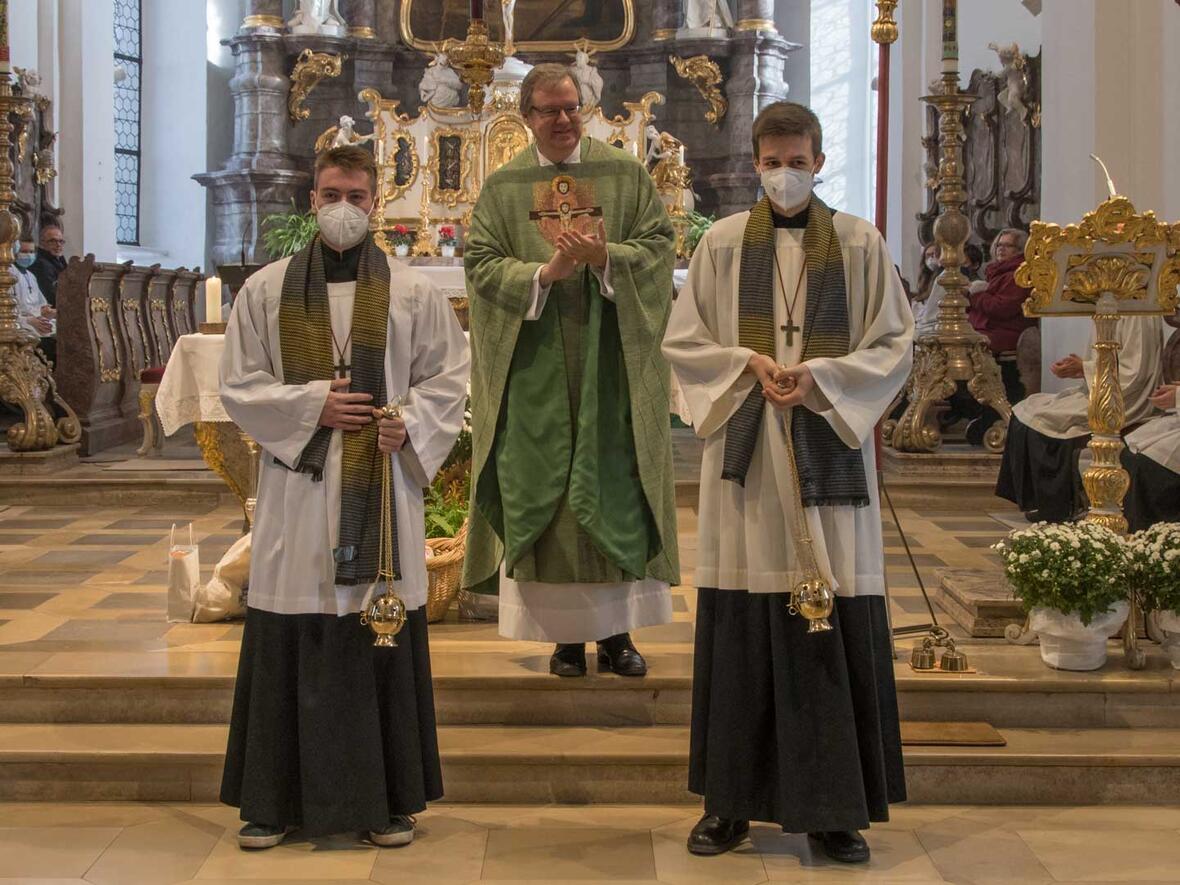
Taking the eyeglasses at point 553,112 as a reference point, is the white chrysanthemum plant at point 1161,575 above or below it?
below

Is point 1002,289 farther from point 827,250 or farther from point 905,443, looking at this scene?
point 827,250

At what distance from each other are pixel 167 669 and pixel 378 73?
494 inches

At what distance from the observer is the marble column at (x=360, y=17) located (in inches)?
658

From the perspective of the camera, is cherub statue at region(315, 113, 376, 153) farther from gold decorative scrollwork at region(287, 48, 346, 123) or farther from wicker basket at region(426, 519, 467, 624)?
wicker basket at region(426, 519, 467, 624)

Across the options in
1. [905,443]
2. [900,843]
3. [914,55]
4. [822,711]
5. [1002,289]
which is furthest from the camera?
[914,55]

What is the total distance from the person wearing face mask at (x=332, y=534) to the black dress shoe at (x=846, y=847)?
39.0 inches

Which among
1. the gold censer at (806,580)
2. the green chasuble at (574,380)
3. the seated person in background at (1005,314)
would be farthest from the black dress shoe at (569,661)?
the seated person in background at (1005,314)

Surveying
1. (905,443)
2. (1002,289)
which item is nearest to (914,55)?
(1002,289)

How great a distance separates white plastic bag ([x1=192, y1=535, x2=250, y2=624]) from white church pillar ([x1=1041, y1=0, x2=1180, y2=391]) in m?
4.89

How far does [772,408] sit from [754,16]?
13.1 meters

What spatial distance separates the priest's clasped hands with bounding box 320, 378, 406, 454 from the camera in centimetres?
408

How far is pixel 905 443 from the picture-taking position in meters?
9.64

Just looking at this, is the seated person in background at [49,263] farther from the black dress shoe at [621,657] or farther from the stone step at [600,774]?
the black dress shoe at [621,657]

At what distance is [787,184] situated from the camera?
158 inches
